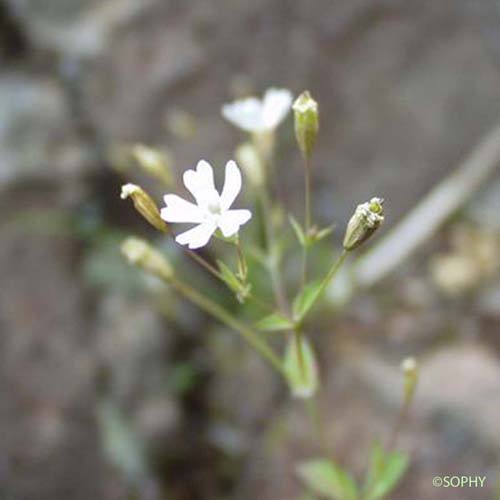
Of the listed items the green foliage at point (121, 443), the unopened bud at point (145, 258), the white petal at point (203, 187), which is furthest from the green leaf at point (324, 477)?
the white petal at point (203, 187)

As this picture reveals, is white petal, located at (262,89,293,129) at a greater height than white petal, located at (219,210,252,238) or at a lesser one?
greater

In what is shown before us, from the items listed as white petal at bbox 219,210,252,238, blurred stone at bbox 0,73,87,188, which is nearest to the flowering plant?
white petal at bbox 219,210,252,238

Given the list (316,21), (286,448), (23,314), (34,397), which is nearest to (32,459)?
(34,397)

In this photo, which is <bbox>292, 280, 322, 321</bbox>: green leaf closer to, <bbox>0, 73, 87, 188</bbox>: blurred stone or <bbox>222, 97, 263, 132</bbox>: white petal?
<bbox>222, 97, 263, 132</bbox>: white petal

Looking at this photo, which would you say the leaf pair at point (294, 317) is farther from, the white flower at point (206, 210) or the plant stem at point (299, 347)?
the white flower at point (206, 210)

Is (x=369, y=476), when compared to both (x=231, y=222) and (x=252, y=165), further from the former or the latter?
(x=231, y=222)

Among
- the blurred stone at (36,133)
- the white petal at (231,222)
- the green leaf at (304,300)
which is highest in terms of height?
the blurred stone at (36,133)
